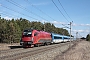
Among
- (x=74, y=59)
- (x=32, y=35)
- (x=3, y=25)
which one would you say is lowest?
(x=74, y=59)

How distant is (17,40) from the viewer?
6888cm

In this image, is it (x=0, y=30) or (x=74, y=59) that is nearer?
(x=74, y=59)

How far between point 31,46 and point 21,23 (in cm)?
5918

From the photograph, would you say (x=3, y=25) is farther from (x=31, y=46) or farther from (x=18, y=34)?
(x=31, y=46)

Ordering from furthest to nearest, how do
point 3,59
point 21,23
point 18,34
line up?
point 21,23 → point 18,34 → point 3,59

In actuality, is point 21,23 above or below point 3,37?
above

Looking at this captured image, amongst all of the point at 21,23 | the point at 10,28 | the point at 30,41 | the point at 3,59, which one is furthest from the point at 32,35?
the point at 21,23

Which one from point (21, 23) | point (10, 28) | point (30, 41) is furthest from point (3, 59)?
point (21, 23)

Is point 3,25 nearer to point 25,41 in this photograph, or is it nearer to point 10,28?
point 10,28

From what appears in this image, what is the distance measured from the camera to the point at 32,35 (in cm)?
3284

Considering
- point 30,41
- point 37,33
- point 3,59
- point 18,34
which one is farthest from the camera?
point 18,34

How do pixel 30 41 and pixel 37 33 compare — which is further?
pixel 37 33

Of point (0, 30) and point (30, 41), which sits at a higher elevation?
point (0, 30)

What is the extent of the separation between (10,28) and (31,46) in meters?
34.8
